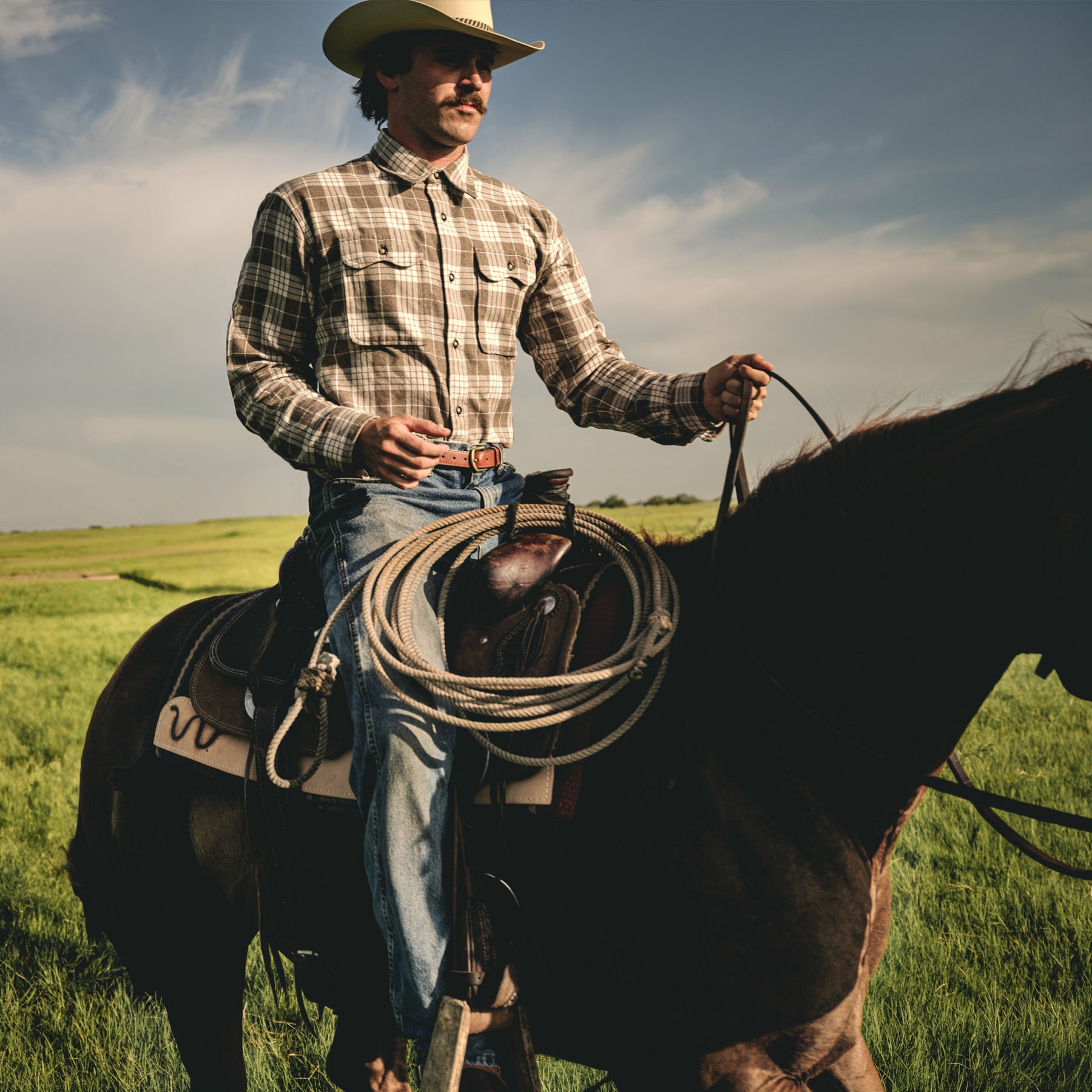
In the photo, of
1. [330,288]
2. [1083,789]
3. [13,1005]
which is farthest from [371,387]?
[1083,789]

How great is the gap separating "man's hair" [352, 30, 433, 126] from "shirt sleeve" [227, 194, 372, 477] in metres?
0.65

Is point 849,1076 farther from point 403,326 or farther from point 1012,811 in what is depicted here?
point 403,326

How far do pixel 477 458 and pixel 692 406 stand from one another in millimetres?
773

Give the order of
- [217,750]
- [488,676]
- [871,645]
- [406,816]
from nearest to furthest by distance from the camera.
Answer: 1. [871,645]
2. [406,816]
3. [488,676]
4. [217,750]

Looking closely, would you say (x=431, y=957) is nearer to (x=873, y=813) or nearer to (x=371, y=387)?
(x=873, y=813)

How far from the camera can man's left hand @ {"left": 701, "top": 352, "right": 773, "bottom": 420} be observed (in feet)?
8.29

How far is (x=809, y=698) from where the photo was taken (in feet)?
6.54

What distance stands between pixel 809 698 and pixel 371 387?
1726mm

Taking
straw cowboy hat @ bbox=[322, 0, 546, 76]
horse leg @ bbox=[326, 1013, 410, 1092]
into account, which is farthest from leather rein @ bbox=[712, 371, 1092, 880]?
horse leg @ bbox=[326, 1013, 410, 1092]

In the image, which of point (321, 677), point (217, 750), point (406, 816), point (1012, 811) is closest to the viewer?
point (1012, 811)

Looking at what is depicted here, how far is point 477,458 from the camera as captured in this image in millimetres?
2771

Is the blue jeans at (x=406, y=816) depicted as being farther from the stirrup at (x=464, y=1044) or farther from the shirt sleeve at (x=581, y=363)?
the shirt sleeve at (x=581, y=363)

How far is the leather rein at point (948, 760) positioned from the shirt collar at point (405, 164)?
1318mm

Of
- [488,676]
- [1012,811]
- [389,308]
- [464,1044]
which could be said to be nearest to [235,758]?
[488,676]
